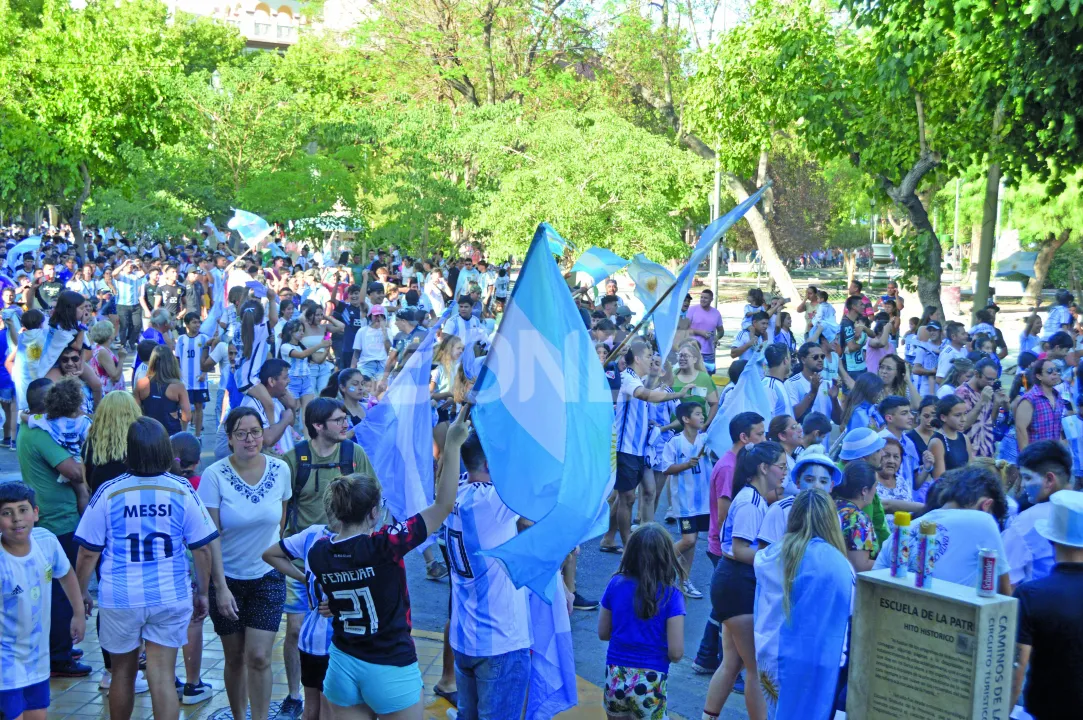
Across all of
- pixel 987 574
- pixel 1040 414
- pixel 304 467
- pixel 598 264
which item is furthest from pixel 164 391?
pixel 987 574

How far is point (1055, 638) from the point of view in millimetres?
4531

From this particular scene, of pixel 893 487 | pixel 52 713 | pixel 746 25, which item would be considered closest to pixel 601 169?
pixel 746 25

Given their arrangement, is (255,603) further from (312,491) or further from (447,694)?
(447,694)

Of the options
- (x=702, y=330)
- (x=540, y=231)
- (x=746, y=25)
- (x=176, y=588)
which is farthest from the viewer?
(x=746, y=25)

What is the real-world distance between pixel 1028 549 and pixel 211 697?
4.52 metres

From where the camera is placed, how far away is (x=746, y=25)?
21844mm

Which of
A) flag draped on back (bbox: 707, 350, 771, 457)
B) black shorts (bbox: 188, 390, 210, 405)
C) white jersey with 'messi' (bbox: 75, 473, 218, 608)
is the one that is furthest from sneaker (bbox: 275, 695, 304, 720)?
black shorts (bbox: 188, 390, 210, 405)

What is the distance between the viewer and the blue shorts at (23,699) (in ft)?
16.4

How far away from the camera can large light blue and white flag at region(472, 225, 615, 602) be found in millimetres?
4090

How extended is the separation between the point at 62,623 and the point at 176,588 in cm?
176

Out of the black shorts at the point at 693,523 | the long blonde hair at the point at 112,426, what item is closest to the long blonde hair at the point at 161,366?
the long blonde hair at the point at 112,426

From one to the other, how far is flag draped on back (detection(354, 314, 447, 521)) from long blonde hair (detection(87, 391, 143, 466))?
1.90 meters

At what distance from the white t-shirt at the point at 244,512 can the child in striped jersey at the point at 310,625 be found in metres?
0.34

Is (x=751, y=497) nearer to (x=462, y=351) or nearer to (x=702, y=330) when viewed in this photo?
(x=462, y=351)
